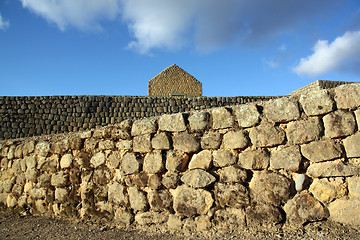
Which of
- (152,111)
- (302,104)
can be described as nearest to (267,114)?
(302,104)

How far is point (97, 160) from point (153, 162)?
1101mm

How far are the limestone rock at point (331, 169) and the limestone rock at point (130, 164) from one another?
212 cm

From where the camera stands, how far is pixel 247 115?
3.32 m

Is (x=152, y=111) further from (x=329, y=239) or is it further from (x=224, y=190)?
(x=329, y=239)

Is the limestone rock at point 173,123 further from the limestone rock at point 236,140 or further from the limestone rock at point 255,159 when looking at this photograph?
the limestone rock at point 255,159

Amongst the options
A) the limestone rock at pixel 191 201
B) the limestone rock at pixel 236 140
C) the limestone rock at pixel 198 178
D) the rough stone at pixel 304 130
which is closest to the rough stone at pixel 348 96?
the rough stone at pixel 304 130

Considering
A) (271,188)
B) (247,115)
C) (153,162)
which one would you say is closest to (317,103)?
(247,115)

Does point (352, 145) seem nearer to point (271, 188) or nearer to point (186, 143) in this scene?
point (271, 188)

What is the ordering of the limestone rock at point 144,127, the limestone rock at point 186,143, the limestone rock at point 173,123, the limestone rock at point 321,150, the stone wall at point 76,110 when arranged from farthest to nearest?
the stone wall at point 76,110 < the limestone rock at point 144,127 < the limestone rock at point 173,123 < the limestone rock at point 186,143 < the limestone rock at point 321,150

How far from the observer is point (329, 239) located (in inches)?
104

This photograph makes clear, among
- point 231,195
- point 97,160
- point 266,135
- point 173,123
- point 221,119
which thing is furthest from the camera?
point 97,160

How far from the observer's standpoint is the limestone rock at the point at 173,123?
3.67 metres

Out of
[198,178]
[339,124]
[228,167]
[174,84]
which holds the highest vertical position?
[174,84]

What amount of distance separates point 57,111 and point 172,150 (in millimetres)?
11175
